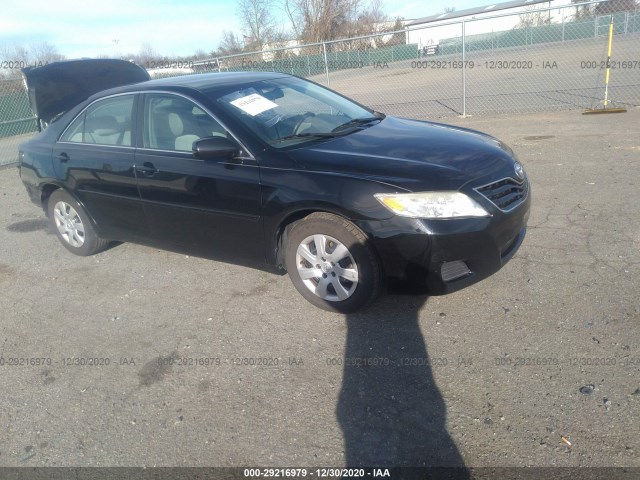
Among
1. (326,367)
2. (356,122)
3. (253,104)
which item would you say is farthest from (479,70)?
(326,367)

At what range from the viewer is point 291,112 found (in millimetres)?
4176

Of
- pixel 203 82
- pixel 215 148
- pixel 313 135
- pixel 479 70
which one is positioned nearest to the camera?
pixel 215 148

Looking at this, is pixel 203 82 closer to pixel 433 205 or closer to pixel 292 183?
pixel 292 183

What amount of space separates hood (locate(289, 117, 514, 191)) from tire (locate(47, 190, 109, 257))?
259 cm

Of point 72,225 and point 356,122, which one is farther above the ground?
point 356,122

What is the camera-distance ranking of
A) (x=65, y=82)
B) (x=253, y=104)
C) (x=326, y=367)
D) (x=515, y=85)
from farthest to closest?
(x=515, y=85), (x=65, y=82), (x=253, y=104), (x=326, y=367)

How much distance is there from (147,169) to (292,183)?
4.67 ft

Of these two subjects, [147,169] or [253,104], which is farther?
[147,169]

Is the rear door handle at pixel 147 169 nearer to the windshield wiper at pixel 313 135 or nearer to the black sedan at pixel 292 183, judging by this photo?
the black sedan at pixel 292 183

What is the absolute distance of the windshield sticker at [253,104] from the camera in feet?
13.0

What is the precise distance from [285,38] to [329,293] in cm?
4762

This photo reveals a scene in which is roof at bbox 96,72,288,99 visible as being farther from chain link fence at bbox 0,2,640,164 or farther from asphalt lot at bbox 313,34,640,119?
asphalt lot at bbox 313,34,640,119

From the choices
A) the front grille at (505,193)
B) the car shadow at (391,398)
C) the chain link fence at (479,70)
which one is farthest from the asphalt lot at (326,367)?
the chain link fence at (479,70)

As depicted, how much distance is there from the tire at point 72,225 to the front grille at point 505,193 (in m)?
3.72
